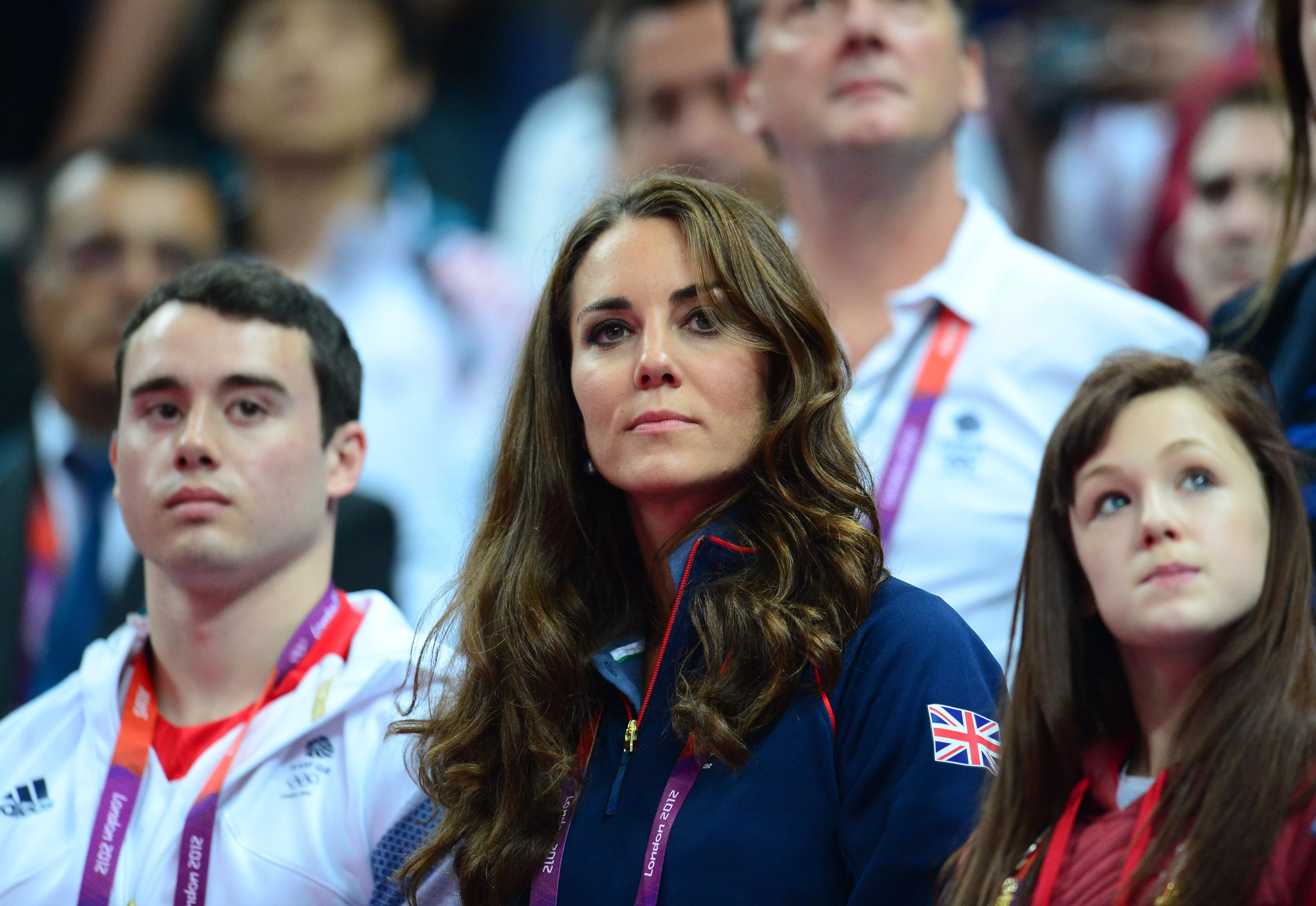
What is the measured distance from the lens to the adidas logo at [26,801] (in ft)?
10.8

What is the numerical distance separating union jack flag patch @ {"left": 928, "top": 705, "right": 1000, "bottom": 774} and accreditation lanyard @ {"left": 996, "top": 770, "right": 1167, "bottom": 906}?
0.46ft

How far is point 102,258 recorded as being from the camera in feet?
18.9

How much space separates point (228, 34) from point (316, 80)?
0.65 meters

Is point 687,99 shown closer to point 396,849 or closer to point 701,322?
point 701,322

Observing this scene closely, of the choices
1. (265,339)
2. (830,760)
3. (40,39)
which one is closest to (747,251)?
(830,760)

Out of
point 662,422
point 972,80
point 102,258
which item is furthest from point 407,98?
point 662,422

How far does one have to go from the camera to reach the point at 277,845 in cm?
311

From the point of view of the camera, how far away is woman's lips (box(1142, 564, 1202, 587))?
2453mm

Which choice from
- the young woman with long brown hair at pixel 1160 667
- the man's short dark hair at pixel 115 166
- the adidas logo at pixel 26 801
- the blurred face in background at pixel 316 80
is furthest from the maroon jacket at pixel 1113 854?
the blurred face in background at pixel 316 80

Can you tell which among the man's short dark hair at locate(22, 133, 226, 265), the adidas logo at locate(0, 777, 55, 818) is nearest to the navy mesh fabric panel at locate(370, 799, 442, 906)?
the adidas logo at locate(0, 777, 55, 818)

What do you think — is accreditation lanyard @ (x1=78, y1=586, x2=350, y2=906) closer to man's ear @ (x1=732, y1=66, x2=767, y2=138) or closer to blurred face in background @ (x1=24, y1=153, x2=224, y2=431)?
man's ear @ (x1=732, y1=66, x2=767, y2=138)

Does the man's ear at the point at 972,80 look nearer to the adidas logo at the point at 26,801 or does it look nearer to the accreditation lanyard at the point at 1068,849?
the accreditation lanyard at the point at 1068,849

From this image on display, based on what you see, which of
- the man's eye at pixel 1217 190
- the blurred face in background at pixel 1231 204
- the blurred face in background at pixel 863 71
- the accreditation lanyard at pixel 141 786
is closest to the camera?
the accreditation lanyard at pixel 141 786

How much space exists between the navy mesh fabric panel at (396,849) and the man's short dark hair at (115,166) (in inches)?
148
